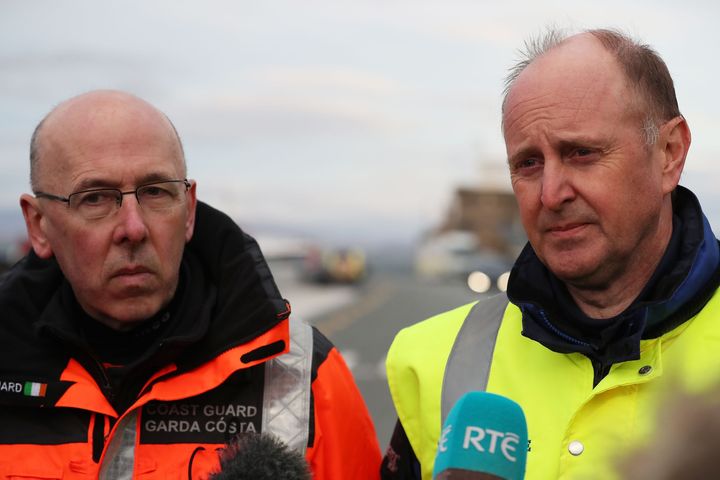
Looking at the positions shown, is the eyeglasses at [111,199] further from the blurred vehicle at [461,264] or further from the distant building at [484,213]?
the distant building at [484,213]

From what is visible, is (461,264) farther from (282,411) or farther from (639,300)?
(639,300)

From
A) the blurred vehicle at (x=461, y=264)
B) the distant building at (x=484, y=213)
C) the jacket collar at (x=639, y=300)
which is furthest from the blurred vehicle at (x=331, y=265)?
the distant building at (x=484, y=213)

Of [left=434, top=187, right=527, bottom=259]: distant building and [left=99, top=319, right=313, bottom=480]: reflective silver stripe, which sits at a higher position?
[left=434, top=187, right=527, bottom=259]: distant building

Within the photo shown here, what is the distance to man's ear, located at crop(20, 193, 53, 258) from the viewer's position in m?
3.04

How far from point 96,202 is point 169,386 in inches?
25.3

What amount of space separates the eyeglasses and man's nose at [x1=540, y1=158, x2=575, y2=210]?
48.6 inches

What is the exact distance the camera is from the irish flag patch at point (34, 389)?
2719 mm

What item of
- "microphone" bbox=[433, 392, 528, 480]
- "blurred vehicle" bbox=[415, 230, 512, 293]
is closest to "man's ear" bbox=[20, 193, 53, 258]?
"microphone" bbox=[433, 392, 528, 480]

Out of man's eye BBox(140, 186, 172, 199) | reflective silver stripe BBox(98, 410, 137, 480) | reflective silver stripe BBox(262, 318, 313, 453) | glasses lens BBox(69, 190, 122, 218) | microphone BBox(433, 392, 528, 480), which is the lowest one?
microphone BBox(433, 392, 528, 480)

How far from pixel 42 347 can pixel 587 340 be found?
5.64 ft

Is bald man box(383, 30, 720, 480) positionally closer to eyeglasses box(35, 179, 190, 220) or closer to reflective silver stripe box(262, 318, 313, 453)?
reflective silver stripe box(262, 318, 313, 453)

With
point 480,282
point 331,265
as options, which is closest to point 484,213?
point 331,265

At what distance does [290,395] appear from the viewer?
113 inches

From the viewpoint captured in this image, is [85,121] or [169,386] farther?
[85,121]
